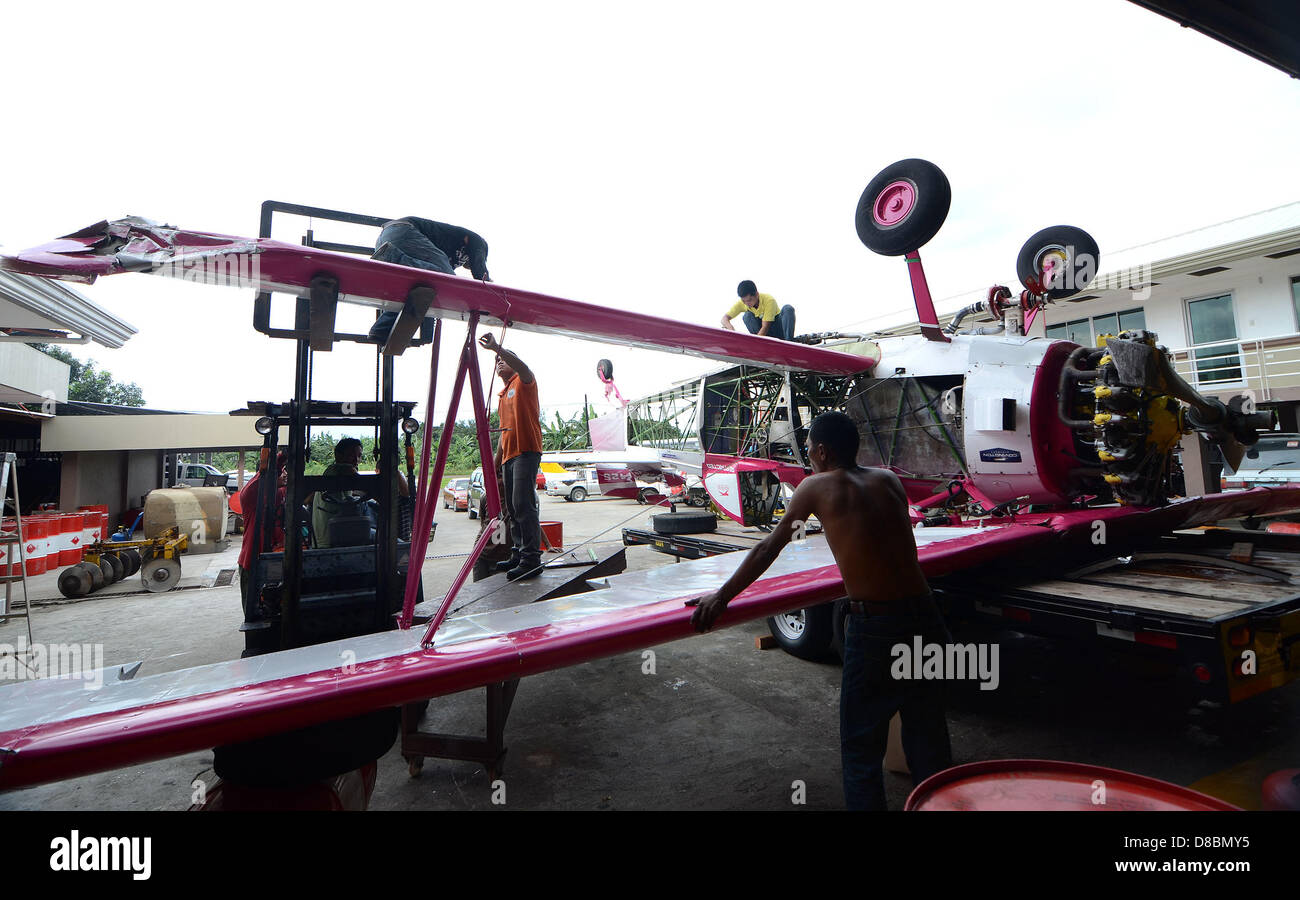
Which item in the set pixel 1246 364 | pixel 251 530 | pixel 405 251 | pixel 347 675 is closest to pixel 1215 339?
pixel 1246 364

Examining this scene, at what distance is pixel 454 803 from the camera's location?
3430mm

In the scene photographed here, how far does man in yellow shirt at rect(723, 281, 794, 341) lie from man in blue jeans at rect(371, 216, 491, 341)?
454cm

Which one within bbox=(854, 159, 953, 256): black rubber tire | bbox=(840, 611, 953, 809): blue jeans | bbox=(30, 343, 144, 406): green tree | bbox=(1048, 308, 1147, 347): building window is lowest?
bbox=(840, 611, 953, 809): blue jeans

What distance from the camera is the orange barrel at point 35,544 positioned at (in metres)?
11.1

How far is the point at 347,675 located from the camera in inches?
93.5

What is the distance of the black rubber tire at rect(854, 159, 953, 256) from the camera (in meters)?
6.12

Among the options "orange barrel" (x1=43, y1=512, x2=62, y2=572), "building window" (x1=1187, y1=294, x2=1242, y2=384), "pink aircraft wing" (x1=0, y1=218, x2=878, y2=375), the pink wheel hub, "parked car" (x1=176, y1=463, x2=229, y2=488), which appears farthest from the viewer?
"parked car" (x1=176, y1=463, x2=229, y2=488)

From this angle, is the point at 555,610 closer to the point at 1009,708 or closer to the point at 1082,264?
the point at 1009,708

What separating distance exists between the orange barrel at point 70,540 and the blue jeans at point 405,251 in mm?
13751

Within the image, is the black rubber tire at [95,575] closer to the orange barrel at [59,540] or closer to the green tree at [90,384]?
the orange barrel at [59,540]

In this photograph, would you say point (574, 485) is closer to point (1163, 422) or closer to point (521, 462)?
point (521, 462)
